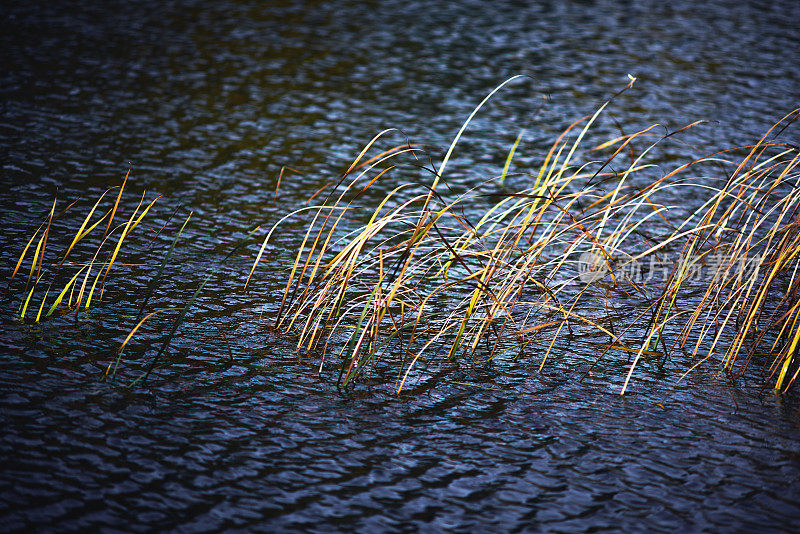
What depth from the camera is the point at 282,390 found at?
6238 millimetres

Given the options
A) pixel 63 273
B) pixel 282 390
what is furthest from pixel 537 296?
pixel 63 273

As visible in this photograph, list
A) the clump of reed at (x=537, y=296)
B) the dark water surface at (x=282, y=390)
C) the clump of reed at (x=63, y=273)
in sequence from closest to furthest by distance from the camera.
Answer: the dark water surface at (x=282, y=390)
the clump of reed at (x=537, y=296)
the clump of reed at (x=63, y=273)

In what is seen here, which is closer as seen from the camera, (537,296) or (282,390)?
(282,390)

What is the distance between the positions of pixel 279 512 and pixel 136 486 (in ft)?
3.16

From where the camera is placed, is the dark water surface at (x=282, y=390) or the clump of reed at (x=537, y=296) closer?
the dark water surface at (x=282, y=390)

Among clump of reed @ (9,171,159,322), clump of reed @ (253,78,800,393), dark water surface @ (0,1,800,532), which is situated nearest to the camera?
dark water surface @ (0,1,800,532)

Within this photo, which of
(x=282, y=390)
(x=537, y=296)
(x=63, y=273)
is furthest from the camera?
(x=537, y=296)

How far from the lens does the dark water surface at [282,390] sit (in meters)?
4.97

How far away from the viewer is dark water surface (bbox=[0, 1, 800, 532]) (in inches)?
196

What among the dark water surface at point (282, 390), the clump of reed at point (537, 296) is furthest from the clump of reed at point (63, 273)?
the clump of reed at point (537, 296)

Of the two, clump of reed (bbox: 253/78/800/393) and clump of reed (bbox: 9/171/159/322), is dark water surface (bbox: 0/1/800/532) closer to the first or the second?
clump of reed (bbox: 9/171/159/322)

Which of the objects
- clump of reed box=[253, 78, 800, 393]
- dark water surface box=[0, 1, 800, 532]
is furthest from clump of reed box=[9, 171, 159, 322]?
clump of reed box=[253, 78, 800, 393]

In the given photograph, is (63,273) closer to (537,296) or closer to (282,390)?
(282,390)

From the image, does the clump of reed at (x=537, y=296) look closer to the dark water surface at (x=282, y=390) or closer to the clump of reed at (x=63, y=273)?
the dark water surface at (x=282, y=390)
